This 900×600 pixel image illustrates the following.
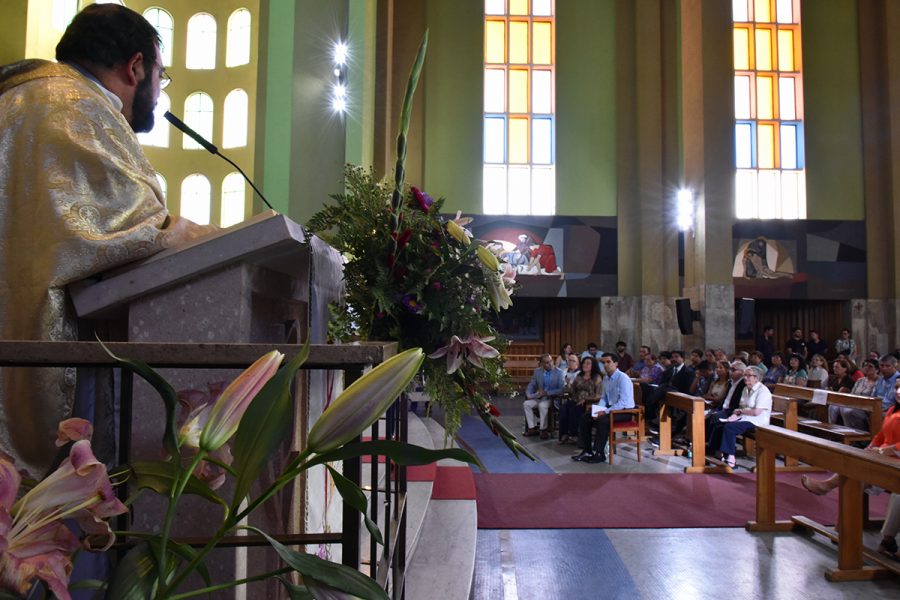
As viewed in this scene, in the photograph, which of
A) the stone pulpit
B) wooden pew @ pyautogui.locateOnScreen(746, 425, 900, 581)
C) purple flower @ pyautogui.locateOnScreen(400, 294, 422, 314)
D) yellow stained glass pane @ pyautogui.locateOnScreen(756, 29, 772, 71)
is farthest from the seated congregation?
yellow stained glass pane @ pyautogui.locateOnScreen(756, 29, 772, 71)

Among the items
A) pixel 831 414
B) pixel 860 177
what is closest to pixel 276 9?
pixel 831 414

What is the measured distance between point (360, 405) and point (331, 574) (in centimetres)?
13

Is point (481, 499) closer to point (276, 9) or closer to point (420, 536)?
point (420, 536)

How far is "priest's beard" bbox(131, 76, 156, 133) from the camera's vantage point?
5.26 feet

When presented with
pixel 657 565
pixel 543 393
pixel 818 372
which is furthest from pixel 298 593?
pixel 818 372

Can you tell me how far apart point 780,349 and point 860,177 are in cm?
460

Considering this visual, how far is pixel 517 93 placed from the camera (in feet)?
54.6

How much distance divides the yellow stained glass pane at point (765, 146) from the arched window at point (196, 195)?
12.7 metres

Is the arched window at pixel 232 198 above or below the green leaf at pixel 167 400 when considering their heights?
above

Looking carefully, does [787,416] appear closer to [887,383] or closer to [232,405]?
[887,383]

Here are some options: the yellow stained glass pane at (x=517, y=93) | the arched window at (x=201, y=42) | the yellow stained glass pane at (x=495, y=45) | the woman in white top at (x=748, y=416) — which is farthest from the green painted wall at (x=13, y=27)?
the yellow stained glass pane at (x=495, y=45)

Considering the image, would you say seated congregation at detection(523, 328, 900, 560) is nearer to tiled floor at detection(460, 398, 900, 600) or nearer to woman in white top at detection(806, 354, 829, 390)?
woman in white top at detection(806, 354, 829, 390)

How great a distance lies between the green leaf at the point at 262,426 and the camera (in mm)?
513

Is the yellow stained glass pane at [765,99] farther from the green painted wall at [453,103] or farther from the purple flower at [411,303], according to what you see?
the purple flower at [411,303]
